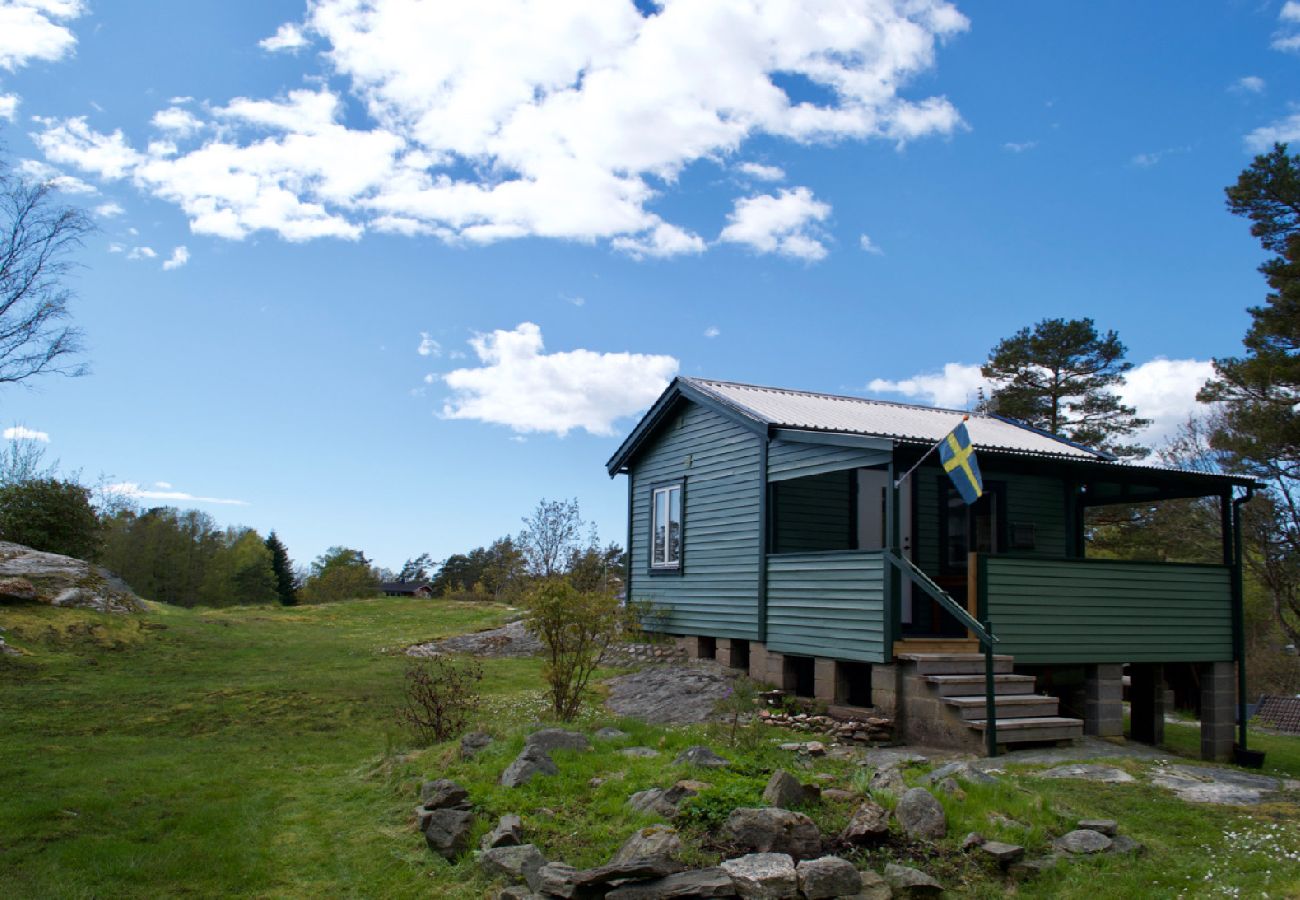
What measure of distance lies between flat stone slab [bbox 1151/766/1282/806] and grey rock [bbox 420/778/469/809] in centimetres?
547

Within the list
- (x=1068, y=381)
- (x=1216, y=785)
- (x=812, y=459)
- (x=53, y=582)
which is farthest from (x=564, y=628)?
(x=1068, y=381)

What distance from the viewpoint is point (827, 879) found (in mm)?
4711

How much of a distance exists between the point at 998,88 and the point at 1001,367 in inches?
783

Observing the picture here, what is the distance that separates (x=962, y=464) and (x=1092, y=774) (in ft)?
10.5

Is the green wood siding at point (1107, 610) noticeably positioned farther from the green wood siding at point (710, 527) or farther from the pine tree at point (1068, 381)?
the pine tree at point (1068, 381)

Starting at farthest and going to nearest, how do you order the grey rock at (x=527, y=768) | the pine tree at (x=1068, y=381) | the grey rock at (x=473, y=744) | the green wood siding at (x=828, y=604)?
the pine tree at (x=1068, y=381) < the green wood siding at (x=828, y=604) < the grey rock at (x=473, y=744) < the grey rock at (x=527, y=768)

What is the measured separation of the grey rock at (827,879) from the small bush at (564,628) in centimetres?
502

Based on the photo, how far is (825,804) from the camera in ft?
19.1

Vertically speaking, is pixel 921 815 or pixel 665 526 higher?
pixel 665 526

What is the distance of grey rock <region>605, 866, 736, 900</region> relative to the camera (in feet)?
15.3

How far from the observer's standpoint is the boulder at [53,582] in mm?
14820

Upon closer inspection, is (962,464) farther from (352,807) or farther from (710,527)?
(352,807)

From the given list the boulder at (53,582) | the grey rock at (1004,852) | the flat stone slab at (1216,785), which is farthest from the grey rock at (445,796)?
the boulder at (53,582)

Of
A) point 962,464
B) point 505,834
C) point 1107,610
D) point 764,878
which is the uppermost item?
point 962,464
